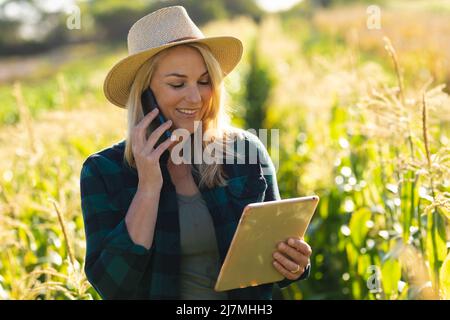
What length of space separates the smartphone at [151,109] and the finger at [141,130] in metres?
0.08

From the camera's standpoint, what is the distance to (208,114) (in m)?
2.61

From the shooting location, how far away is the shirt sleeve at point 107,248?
228 centimetres

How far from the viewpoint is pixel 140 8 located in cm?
5050

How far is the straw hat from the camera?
8.28 feet

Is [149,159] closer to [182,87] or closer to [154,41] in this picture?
[182,87]

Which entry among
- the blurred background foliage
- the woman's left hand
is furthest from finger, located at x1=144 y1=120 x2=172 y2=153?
the woman's left hand

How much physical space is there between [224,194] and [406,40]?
12.4 metres

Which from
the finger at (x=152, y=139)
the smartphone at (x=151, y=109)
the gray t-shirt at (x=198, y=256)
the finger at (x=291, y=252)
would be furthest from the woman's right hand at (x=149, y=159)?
the finger at (x=291, y=252)

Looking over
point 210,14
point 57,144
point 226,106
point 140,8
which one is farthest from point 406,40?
point 140,8

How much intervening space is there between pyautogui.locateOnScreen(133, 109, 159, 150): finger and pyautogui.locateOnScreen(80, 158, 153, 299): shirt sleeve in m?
0.20

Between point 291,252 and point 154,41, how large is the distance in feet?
2.88

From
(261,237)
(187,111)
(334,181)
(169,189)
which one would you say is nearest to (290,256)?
(261,237)

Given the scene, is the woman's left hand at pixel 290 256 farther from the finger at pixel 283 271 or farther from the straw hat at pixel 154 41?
the straw hat at pixel 154 41

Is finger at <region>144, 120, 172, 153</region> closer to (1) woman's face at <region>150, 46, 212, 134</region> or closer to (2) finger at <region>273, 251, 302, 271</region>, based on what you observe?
(1) woman's face at <region>150, 46, 212, 134</region>
